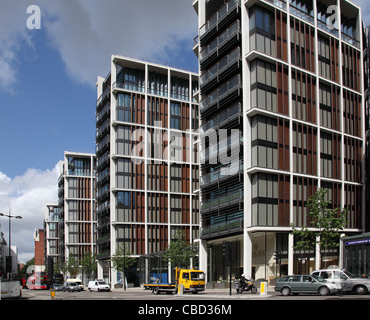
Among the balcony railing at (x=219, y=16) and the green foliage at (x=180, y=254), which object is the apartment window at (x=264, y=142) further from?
the green foliage at (x=180, y=254)

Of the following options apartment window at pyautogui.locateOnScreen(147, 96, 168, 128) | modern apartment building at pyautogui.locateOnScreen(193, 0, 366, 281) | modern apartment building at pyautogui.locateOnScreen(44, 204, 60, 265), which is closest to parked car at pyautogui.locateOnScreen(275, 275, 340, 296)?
modern apartment building at pyautogui.locateOnScreen(193, 0, 366, 281)

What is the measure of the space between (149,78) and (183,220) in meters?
27.2

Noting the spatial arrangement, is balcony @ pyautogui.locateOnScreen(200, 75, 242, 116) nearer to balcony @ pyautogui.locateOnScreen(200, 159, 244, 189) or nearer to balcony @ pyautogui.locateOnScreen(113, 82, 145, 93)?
balcony @ pyautogui.locateOnScreen(200, 159, 244, 189)

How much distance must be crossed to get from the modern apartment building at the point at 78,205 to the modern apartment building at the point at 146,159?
105 feet

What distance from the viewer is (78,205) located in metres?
128

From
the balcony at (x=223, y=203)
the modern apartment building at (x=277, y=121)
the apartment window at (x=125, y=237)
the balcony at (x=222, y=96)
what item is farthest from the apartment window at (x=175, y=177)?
the balcony at (x=223, y=203)

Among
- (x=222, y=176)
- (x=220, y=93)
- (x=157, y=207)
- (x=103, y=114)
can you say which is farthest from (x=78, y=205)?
(x=220, y=93)

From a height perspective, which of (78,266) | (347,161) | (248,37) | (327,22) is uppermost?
(327,22)

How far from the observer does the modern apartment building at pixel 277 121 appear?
179 feet

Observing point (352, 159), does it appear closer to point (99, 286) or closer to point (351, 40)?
point (351, 40)
